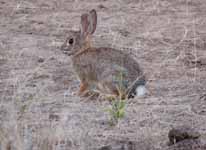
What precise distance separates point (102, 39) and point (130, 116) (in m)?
2.73

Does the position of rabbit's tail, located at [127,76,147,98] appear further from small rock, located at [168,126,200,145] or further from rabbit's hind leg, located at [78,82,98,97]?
small rock, located at [168,126,200,145]

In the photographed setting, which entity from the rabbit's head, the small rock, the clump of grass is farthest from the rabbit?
the small rock

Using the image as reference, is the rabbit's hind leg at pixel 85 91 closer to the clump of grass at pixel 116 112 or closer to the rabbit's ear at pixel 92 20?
the rabbit's ear at pixel 92 20

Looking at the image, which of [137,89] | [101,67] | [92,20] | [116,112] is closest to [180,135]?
[116,112]

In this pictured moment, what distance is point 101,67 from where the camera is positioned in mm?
7484

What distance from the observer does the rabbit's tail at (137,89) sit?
7090 millimetres

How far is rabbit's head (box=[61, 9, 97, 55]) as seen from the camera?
7695mm

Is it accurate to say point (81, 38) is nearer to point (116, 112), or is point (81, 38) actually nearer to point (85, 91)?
point (85, 91)

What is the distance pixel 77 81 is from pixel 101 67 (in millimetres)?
472

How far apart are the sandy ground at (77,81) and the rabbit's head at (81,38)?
0.93 feet

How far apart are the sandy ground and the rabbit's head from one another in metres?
0.28

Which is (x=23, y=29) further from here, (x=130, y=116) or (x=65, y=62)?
(x=130, y=116)

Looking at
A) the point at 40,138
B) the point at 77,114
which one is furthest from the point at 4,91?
the point at 40,138

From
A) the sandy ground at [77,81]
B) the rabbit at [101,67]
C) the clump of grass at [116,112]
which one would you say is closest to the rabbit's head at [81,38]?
the rabbit at [101,67]
